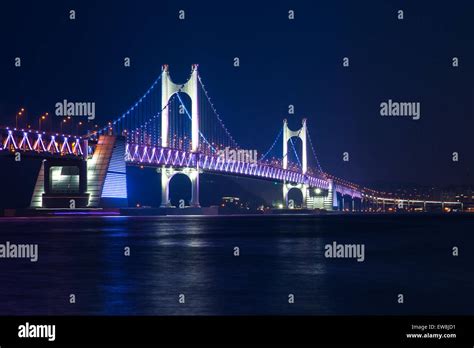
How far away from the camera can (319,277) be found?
19.5m

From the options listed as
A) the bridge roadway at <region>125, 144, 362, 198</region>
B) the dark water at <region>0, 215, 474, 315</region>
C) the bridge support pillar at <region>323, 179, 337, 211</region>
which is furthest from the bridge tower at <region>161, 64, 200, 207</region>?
the dark water at <region>0, 215, 474, 315</region>

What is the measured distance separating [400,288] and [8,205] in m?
96.5

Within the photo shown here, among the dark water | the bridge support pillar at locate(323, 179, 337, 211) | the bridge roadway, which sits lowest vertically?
the dark water

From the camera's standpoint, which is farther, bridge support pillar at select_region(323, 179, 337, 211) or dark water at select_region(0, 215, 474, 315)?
bridge support pillar at select_region(323, 179, 337, 211)

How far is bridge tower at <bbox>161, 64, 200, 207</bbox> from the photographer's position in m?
95.9

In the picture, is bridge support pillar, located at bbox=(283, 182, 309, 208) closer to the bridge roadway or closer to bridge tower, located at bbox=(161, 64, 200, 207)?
the bridge roadway

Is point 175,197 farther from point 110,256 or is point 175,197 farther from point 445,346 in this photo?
point 445,346

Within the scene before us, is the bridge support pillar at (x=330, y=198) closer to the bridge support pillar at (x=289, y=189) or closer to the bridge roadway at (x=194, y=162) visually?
the bridge support pillar at (x=289, y=189)

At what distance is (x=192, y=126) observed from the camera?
334ft

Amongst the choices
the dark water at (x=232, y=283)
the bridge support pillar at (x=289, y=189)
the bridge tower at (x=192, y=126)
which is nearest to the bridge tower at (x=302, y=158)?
the bridge support pillar at (x=289, y=189)

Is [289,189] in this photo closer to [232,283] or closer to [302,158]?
[302,158]

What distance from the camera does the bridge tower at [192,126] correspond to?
95881 mm

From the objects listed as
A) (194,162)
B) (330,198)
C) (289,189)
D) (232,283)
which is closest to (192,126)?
(194,162)

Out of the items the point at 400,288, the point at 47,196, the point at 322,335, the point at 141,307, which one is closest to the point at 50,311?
the point at 141,307
